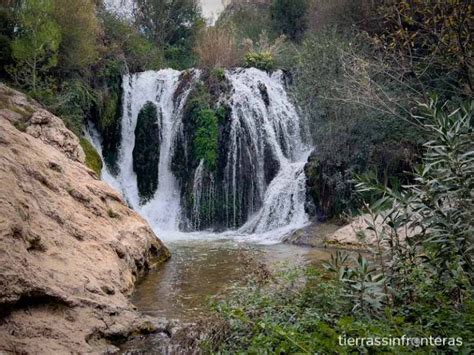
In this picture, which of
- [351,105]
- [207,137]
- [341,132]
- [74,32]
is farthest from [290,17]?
[74,32]

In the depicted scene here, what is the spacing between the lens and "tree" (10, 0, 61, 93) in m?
11.1

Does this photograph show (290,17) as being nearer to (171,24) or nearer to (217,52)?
(171,24)

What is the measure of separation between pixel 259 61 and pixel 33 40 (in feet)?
27.3

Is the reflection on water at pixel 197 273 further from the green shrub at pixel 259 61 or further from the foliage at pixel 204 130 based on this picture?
the green shrub at pixel 259 61

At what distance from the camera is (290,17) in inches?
853

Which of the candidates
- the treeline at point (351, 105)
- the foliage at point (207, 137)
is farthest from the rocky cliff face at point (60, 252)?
the foliage at point (207, 137)

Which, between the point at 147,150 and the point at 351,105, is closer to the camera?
the point at 351,105

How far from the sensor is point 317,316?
3105 millimetres

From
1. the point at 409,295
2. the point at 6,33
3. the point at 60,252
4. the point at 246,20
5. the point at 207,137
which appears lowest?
the point at 409,295

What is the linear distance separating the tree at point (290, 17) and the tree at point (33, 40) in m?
12.8

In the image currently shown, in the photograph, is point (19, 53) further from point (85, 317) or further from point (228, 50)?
point (85, 317)

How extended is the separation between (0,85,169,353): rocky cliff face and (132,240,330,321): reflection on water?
31 cm

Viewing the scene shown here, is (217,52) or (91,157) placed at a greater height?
(217,52)

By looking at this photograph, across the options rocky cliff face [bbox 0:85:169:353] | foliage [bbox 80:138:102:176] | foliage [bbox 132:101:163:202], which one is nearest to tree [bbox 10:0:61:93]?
foliage [bbox 80:138:102:176]
